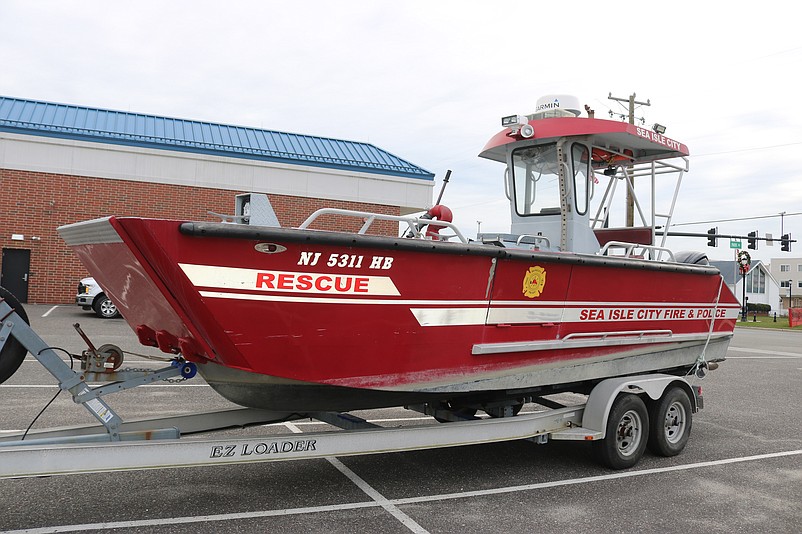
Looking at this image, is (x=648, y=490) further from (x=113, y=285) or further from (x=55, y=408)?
(x=55, y=408)

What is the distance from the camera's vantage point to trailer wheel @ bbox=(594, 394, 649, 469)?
5.71 meters

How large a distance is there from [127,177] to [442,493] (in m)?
18.1

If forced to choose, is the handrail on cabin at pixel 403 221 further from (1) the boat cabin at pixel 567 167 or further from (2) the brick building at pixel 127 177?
(2) the brick building at pixel 127 177

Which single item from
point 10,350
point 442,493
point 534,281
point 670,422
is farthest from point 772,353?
point 10,350

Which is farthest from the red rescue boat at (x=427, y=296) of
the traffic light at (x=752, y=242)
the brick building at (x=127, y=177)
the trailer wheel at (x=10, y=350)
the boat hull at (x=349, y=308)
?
the traffic light at (x=752, y=242)

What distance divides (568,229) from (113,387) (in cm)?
428

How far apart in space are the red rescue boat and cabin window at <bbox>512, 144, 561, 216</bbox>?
2cm

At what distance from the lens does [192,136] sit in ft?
71.1

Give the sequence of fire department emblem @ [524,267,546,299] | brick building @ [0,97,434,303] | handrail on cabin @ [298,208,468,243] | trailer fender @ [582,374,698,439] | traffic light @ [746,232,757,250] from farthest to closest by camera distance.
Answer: traffic light @ [746,232,757,250]
brick building @ [0,97,434,303]
trailer fender @ [582,374,698,439]
fire department emblem @ [524,267,546,299]
handrail on cabin @ [298,208,468,243]

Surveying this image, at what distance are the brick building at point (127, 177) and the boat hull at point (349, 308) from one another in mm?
12912

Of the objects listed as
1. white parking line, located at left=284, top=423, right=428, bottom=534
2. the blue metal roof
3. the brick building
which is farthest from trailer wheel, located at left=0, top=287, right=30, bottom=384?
the blue metal roof

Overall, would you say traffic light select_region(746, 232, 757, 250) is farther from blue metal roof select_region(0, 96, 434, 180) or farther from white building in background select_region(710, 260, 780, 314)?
white building in background select_region(710, 260, 780, 314)

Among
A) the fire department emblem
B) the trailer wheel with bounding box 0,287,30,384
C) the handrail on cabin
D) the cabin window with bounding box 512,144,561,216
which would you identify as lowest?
the trailer wheel with bounding box 0,287,30,384

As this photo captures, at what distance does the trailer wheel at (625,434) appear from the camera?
5.71 m
